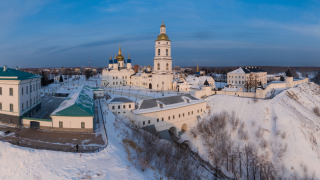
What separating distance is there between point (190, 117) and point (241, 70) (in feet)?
115

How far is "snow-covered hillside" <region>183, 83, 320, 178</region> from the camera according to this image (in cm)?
2344

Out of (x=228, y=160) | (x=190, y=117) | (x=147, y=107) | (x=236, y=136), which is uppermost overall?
(x=147, y=107)

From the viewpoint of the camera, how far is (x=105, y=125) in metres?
21.1

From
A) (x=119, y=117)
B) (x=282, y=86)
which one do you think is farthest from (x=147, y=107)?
(x=282, y=86)

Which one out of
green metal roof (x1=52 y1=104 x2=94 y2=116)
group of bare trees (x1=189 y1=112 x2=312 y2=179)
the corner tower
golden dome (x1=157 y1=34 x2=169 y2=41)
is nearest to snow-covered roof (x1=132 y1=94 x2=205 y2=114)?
group of bare trees (x1=189 y1=112 x2=312 y2=179)

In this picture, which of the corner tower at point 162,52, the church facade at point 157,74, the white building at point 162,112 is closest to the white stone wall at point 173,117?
the white building at point 162,112

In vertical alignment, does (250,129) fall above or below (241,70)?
below

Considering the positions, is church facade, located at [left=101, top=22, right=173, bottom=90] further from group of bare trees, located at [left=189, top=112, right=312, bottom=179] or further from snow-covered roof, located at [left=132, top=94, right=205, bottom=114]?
group of bare trees, located at [left=189, top=112, right=312, bottom=179]

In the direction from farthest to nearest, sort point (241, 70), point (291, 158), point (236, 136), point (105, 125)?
point (241, 70) < point (236, 136) < point (291, 158) < point (105, 125)

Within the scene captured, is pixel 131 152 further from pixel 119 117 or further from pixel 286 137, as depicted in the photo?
pixel 286 137

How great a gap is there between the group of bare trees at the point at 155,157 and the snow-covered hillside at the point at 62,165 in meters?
0.98

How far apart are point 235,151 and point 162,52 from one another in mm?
28088

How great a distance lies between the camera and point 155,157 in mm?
17781

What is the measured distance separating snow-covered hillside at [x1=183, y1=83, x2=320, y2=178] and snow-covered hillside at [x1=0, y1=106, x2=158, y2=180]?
1449cm
